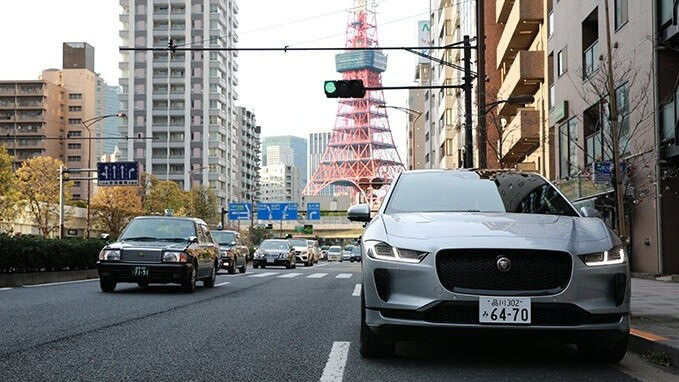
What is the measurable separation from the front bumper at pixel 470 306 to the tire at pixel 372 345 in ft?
1.09

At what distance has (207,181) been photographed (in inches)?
4272

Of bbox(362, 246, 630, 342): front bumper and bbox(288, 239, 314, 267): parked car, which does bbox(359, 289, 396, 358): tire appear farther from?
bbox(288, 239, 314, 267): parked car

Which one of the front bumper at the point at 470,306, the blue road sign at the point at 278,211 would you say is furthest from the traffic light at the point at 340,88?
the blue road sign at the point at 278,211

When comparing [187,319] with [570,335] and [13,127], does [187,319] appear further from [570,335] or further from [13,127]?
[13,127]

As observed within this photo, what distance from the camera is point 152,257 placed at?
1224cm

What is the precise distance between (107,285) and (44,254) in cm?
516

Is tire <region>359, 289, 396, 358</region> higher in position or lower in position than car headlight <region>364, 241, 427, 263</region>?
lower

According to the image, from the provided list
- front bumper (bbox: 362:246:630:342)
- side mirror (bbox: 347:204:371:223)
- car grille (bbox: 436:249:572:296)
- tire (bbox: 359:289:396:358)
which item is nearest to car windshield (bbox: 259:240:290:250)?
side mirror (bbox: 347:204:371:223)

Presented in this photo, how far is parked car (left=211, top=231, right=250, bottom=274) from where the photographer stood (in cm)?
2315

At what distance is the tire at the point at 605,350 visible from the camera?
5.06 m

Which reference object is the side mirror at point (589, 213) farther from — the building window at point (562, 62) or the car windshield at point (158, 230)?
the building window at point (562, 62)

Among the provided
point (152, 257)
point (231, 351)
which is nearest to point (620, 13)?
point (152, 257)

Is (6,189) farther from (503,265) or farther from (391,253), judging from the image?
(503,265)

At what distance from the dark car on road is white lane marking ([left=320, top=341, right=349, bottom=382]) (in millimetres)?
6637
